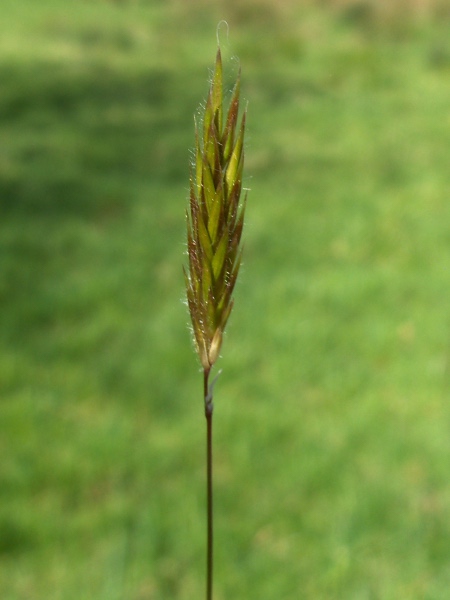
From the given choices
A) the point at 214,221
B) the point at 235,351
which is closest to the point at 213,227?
the point at 214,221

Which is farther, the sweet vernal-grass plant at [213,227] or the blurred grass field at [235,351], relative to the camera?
the blurred grass field at [235,351]

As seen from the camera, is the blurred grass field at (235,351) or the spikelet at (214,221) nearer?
the spikelet at (214,221)

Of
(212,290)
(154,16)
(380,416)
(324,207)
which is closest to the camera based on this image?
(212,290)

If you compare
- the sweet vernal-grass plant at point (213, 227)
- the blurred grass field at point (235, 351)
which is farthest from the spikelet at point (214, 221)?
the blurred grass field at point (235, 351)

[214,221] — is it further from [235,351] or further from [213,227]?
[235,351]

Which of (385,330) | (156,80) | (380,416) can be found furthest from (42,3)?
(380,416)

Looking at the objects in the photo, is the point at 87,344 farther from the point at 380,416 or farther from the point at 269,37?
the point at 269,37

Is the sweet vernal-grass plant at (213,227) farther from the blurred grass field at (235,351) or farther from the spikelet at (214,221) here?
the blurred grass field at (235,351)

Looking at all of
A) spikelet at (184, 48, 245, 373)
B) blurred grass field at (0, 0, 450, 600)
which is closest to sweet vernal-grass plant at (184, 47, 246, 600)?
spikelet at (184, 48, 245, 373)
